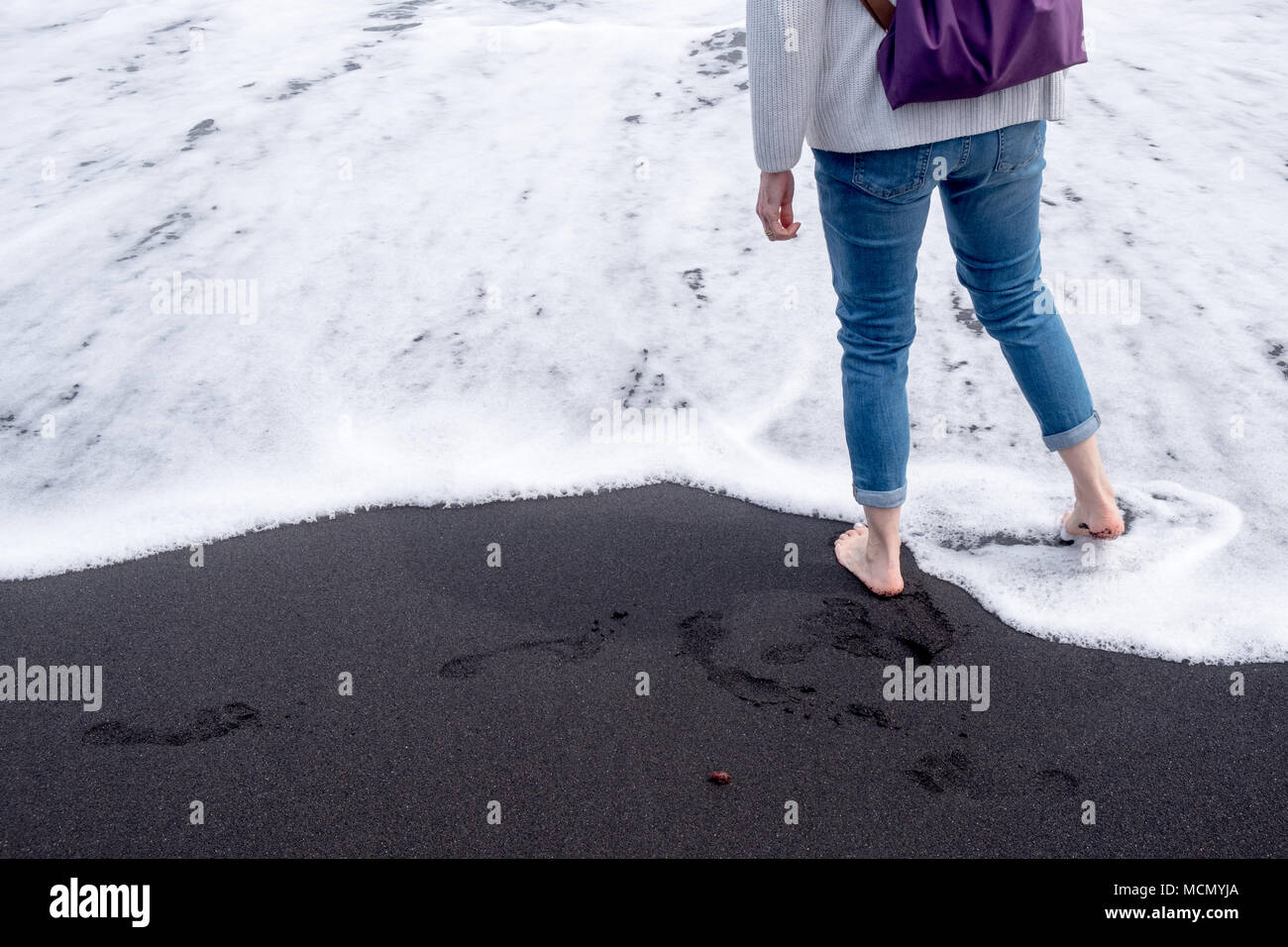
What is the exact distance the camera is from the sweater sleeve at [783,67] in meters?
1.78

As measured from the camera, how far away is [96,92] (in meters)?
5.88

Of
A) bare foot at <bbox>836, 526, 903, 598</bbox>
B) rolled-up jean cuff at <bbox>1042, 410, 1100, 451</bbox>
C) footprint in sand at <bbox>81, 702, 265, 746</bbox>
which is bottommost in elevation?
bare foot at <bbox>836, 526, 903, 598</bbox>

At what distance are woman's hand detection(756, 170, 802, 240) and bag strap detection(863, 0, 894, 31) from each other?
32 cm

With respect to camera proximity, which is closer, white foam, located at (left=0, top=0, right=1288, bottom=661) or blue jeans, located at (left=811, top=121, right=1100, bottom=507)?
blue jeans, located at (left=811, top=121, right=1100, bottom=507)

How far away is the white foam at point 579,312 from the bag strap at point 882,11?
4.39 feet

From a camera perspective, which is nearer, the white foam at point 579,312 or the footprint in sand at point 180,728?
the footprint in sand at point 180,728

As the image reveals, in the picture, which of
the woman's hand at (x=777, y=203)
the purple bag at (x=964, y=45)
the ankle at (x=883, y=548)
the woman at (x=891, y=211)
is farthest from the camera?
the ankle at (x=883, y=548)

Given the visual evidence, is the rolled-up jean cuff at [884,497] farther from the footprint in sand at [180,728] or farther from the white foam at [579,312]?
the footprint in sand at [180,728]

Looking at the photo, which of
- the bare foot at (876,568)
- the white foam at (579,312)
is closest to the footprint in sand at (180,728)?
the white foam at (579,312)

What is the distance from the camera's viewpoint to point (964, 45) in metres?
1.72

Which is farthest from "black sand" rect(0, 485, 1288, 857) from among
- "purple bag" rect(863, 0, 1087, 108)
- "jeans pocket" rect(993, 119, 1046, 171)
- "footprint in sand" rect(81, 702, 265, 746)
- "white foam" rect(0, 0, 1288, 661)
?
"purple bag" rect(863, 0, 1087, 108)

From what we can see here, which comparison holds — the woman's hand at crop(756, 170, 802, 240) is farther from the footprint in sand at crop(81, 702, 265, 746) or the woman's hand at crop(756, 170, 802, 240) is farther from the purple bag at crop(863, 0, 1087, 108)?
the footprint in sand at crop(81, 702, 265, 746)

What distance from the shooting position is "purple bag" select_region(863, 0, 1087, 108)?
171 cm

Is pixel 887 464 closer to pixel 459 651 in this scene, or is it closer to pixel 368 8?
pixel 459 651
